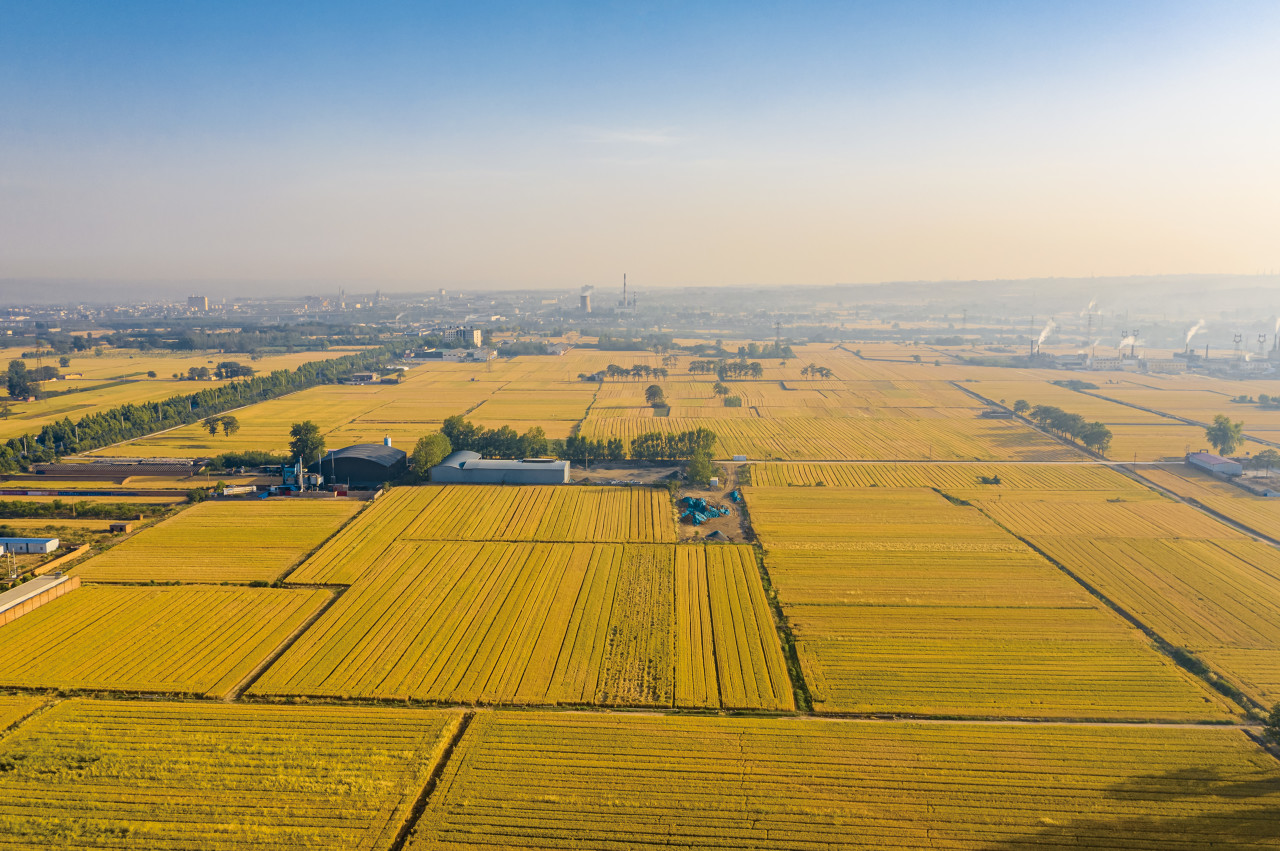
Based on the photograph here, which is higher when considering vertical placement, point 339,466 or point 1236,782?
point 339,466

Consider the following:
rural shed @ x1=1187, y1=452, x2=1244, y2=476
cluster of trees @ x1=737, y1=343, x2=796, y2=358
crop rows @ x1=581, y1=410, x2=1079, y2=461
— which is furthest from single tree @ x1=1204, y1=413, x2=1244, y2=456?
cluster of trees @ x1=737, y1=343, x2=796, y2=358

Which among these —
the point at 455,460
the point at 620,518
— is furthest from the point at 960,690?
the point at 455,460

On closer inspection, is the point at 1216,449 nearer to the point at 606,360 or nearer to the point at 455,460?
the point at 455,460

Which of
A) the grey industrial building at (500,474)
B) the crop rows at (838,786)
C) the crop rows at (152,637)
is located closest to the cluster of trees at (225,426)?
the grey industrial building at (500,474)

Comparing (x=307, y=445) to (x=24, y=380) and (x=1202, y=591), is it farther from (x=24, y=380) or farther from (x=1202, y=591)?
(x=24, y=380)

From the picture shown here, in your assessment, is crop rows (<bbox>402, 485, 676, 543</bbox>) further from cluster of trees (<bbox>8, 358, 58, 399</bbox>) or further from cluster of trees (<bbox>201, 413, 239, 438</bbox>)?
cluster of trees (<bbox>8, 358, 58, 399</bbox>)

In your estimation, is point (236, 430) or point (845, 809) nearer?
point (845, 809)

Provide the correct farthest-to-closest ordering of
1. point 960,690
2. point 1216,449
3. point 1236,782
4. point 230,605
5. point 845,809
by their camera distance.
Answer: point 1216,449 < point 230,605 < point 960,690 < point 1236,782 < point 845,809
